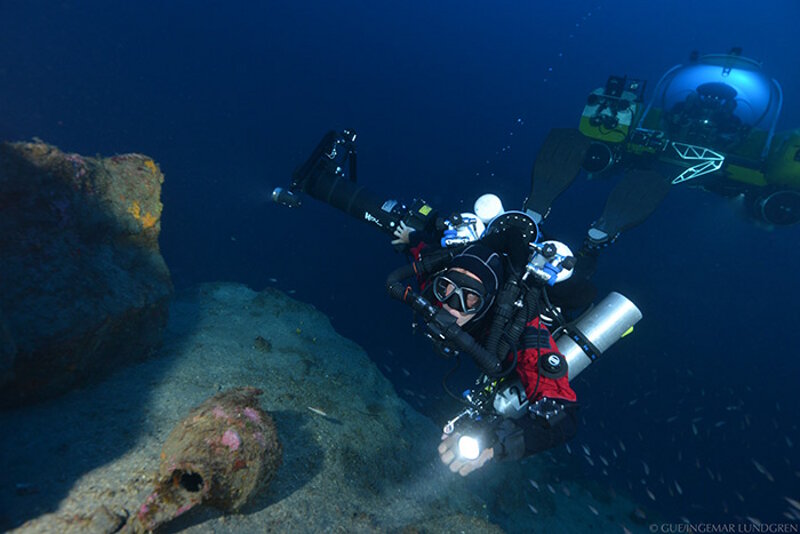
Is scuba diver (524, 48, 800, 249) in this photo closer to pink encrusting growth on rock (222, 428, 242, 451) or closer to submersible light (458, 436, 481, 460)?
submersible light (458, 436, 481, 460)

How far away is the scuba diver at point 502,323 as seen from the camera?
3.36 meters

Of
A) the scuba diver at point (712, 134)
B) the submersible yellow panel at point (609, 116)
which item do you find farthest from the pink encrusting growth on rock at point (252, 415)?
the submersible yellow panel at point (609, 116)

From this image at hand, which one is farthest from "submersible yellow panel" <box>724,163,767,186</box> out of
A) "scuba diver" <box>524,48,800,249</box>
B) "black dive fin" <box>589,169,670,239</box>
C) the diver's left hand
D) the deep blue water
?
the diver's left hand

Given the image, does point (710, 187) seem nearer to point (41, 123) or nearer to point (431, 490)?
point (431, 490)

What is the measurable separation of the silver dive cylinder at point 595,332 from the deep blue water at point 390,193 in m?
7.52

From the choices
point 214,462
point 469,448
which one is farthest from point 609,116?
point 214,462

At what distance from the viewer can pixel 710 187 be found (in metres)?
9.59

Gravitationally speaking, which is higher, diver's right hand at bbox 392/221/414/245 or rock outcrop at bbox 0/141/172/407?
diver's right hand at bbox 392/221/414/245

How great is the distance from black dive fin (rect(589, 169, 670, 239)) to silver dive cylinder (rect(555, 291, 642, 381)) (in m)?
1.43

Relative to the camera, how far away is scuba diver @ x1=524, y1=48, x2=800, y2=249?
28.4 ft

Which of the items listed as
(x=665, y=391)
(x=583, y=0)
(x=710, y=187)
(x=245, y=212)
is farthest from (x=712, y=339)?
(x=583, y=0)

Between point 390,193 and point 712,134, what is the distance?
29.7 meters

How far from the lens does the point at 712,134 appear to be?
9039mm

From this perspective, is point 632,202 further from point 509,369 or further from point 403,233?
point 509,369
